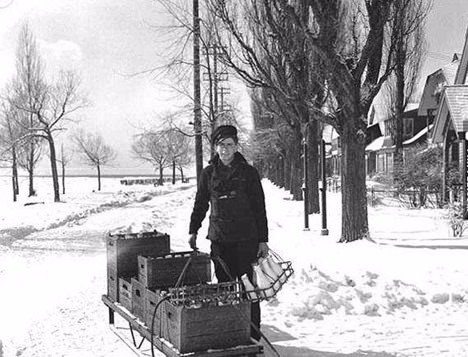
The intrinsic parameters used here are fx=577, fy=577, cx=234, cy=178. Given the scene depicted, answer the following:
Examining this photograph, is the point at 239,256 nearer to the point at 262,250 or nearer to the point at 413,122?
the point at 262,250

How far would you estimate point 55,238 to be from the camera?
54.5 ft

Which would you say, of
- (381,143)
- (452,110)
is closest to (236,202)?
(452,110)

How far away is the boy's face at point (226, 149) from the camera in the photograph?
5316 mm

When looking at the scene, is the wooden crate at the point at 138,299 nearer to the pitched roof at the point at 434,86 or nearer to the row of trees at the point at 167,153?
the pitched roof at the point at 434,86

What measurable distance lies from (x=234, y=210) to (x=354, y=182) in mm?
6627

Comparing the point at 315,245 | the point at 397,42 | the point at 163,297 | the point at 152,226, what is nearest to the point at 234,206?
the point at 163,297

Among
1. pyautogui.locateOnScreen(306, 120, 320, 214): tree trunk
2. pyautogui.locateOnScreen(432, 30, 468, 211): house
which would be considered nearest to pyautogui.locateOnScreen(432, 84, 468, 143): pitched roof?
pyautogui.locateOnScreen(432, 30, 468, 211): house

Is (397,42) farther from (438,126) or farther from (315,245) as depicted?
(438,126)

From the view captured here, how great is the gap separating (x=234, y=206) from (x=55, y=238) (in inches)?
491

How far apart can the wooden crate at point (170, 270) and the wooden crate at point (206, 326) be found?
2.52ft

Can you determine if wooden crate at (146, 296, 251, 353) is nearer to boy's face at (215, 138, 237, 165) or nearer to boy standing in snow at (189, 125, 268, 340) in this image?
boy standing in snow at (189, 125, 268, 340)

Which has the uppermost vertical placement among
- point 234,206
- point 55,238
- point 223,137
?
point 223,137

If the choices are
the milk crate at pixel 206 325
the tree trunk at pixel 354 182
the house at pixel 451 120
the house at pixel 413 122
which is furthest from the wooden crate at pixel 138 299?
the house at pixel 413 122

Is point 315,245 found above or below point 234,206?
below
